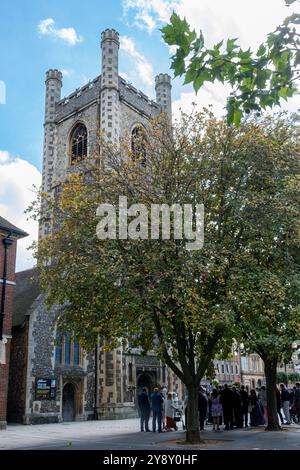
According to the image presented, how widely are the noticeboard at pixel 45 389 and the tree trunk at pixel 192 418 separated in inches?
532

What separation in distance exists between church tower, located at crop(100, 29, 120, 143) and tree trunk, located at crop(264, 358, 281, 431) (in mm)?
21486

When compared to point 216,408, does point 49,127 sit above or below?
above

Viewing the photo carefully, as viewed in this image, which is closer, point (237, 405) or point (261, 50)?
point (261, 50)

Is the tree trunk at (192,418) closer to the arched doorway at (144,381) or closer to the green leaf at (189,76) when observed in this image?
the green leaf at (189,76)

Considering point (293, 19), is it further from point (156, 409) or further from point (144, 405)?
point (144, 405)

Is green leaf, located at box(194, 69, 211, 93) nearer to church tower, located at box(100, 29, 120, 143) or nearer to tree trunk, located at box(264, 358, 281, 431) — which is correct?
tree trunk, located at box(264, 358, 281, 431)

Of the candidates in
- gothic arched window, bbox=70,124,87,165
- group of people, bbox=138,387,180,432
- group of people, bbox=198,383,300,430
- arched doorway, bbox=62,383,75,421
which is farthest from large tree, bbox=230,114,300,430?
gothic arched window, bbox=70,124,87,165

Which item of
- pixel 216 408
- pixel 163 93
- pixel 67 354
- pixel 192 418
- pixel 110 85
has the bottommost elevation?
pixel 216 408

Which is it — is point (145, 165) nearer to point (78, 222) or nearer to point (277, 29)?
point (78, 222)

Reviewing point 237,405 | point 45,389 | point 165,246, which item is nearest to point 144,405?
point 237,405

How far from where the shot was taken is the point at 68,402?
29.7 metres

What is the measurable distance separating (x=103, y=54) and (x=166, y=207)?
28.9 metres

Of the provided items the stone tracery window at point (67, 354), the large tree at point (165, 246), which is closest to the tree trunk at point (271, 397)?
the large tree at point (165, 246)

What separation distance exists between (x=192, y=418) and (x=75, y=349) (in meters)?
16.2
